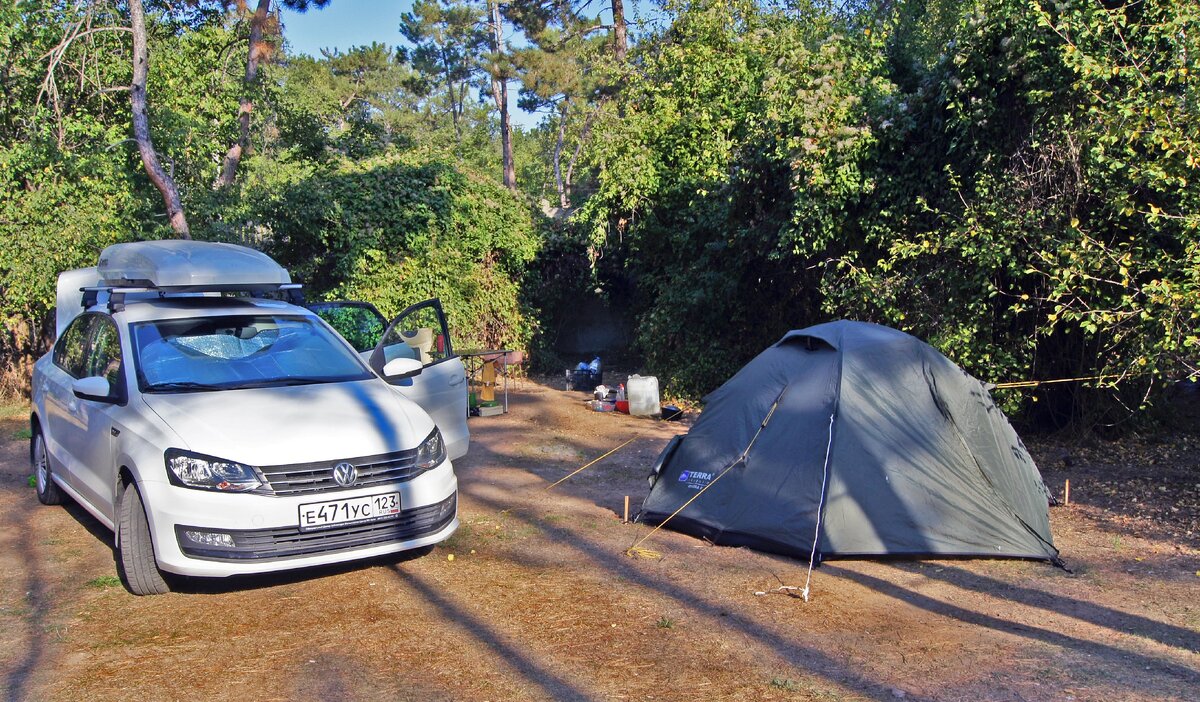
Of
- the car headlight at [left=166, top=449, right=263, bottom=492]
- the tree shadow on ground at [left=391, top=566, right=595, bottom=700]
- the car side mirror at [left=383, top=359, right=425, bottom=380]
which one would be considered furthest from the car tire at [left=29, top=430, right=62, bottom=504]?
the tree shadow on ground at [left=391, top=566, right=595, bottom=700]

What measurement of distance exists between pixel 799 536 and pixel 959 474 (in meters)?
1.24

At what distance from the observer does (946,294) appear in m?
9.34

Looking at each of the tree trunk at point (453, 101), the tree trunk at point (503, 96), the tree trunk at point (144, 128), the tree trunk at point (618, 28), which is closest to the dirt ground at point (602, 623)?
the tree trunk at point (144, 128)

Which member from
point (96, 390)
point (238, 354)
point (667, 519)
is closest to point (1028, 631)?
point (667, 519)

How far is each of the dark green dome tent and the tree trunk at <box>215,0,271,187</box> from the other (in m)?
11.7

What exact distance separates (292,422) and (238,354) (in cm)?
120

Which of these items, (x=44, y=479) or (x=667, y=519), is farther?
(x=44, y=479)

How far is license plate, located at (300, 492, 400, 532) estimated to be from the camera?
16.6 ft

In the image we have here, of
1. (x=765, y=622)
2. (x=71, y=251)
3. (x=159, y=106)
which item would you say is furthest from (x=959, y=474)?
(x=159, y=106)

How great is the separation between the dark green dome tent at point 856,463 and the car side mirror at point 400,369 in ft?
6.70

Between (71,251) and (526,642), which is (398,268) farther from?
(526,642)

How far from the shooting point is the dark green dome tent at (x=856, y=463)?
20.6 feet

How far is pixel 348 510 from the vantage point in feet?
16.9

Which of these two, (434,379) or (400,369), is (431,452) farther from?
(434,379)
